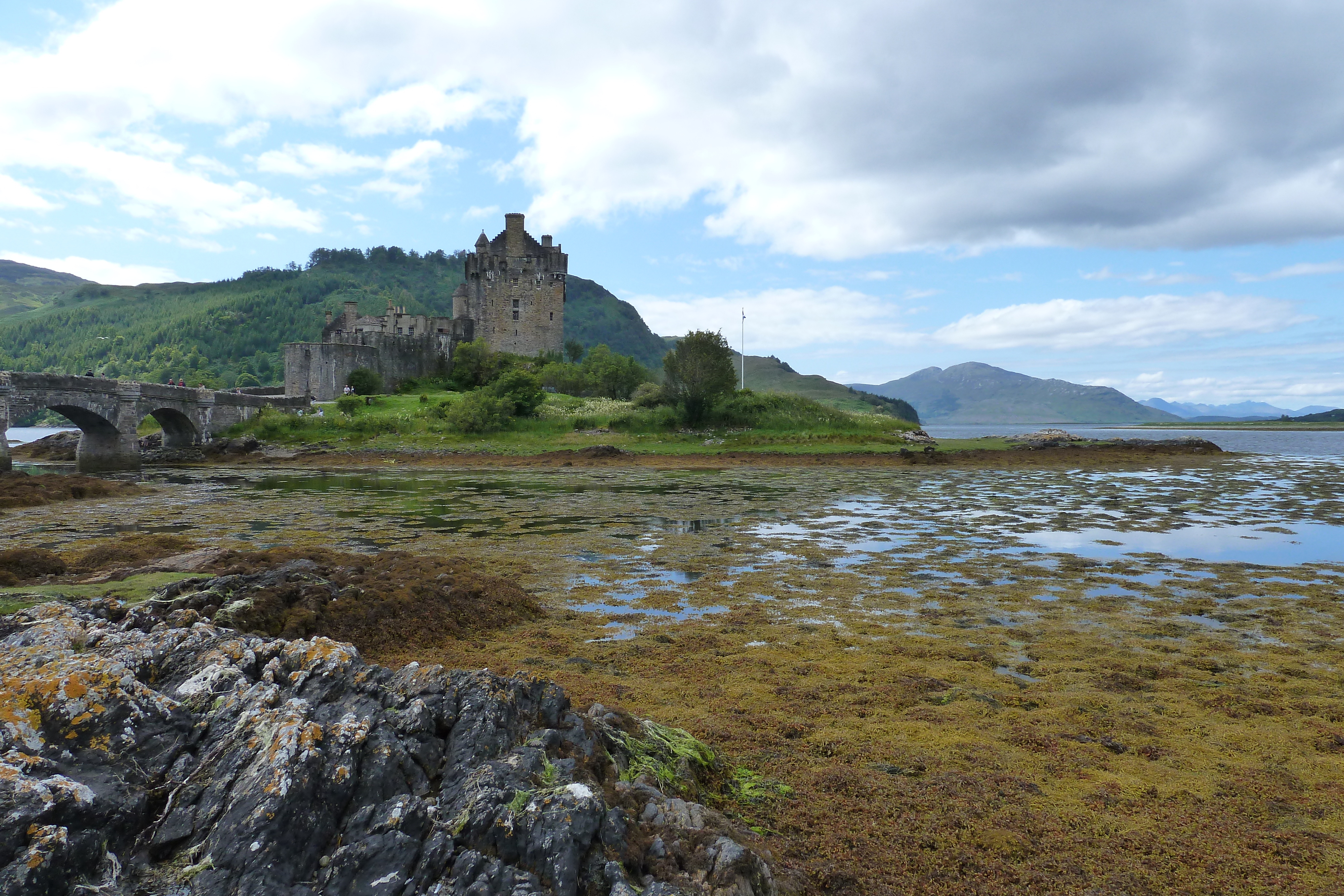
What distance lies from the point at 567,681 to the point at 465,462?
37408 millimetres

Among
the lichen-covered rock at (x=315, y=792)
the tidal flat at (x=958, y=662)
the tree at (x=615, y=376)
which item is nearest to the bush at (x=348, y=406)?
the tree at (x=615, y=376)

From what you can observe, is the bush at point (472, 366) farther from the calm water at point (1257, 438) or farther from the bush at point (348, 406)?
the calm water at point (1257, 438)

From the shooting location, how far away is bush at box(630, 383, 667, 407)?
58.1 metres

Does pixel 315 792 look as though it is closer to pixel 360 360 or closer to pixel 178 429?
pixel 178 429

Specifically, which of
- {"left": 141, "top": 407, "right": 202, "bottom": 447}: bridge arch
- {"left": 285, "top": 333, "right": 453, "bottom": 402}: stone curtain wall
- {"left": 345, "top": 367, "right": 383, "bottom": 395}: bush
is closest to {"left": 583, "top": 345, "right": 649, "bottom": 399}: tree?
{"left": 285, "top": 333, "right": 453, "bottom": 402}: stone curtain wall

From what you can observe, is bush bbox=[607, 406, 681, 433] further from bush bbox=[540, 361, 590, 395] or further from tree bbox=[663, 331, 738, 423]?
bush bbox=[540, 361, 590, 395]

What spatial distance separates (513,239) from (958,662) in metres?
75.6

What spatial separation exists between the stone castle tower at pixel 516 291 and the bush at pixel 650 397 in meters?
21.7

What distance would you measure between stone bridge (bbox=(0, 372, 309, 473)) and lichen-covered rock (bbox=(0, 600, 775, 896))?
3567 centimetres

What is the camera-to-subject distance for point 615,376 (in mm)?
68938

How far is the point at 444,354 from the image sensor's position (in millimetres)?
74188

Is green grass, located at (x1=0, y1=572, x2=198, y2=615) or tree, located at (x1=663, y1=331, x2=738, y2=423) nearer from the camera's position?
green grass, located at (x1=0, y1=572, x2=198, y2=615)

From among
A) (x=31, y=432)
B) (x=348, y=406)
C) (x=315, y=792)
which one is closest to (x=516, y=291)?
(x=348, y=406)

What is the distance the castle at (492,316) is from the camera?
236 feet
